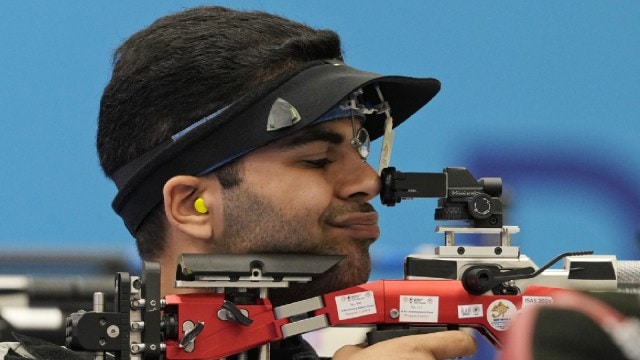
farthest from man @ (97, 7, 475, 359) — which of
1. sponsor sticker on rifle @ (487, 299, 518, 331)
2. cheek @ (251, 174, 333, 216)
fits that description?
sponsor sticker on rifle @ (487, 299, 518, 331)

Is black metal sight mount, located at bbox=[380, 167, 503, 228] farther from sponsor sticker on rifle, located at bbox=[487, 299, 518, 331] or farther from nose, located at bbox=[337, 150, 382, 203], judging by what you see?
sponsor sticker on rifle, located at bbox=[487, 299, 518, 331]

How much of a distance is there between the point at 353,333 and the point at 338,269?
32.9 inches

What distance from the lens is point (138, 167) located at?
1.94m

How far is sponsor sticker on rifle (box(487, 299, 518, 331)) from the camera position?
179 centimetres

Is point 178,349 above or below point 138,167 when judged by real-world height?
below

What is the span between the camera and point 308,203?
6.01 feet

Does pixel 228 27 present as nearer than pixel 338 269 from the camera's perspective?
No

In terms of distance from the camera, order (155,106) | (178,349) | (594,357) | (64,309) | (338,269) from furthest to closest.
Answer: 1. (64,309)
2. (155,106)
3. (338,269)
4. (178,349)
5. (594,357)

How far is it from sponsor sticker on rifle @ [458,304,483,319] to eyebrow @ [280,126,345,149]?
390 mm

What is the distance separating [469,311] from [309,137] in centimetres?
43

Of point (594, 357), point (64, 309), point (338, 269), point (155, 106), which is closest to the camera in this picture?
point (594, 357)

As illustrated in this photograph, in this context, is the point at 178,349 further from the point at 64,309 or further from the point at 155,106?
the point at 64,309

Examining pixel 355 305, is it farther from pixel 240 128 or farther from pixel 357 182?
pixel 240 128

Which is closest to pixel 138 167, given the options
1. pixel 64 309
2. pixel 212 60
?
pixel 212 60
